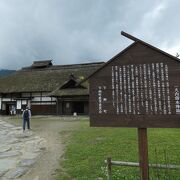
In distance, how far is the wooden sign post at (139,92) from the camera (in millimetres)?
5285

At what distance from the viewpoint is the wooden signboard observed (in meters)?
5.28

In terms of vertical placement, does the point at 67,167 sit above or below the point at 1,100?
below

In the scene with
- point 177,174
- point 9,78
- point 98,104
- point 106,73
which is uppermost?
point 9,78

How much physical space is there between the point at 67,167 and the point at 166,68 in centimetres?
393

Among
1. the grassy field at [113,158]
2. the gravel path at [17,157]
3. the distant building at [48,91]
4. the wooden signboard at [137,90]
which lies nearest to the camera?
the wooden signboard at [137,90]

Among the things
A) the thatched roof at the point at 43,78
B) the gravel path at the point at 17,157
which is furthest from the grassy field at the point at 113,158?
the thatched roof at the point at 43,78

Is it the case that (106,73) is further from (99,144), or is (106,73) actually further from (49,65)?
(49,65)

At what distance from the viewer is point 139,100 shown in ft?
17.8

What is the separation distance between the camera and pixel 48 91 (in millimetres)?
35188

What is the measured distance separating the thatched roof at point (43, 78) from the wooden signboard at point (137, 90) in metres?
28.2

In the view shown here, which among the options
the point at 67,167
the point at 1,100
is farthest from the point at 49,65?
the point at 67,167

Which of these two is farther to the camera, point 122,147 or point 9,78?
point 9,78

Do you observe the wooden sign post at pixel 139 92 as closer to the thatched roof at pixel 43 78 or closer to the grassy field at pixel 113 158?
the grassy field at pixel 113 158

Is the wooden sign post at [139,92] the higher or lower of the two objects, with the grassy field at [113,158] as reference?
higher
